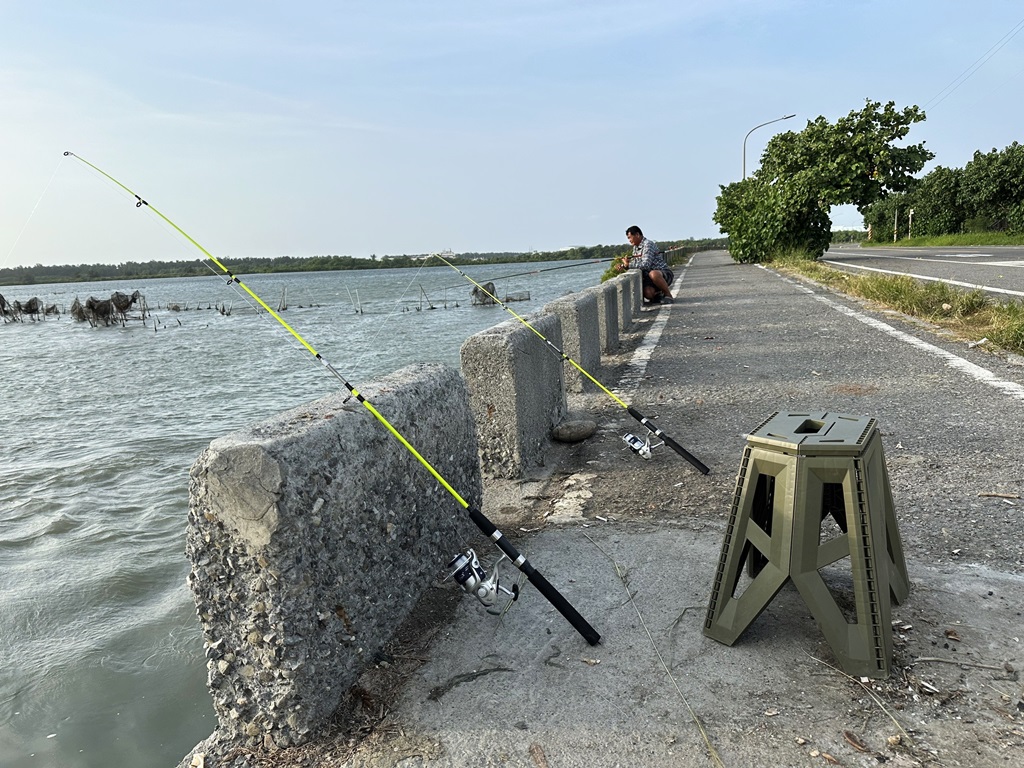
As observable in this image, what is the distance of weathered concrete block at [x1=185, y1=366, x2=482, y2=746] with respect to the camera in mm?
2074

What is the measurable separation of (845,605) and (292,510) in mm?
2077

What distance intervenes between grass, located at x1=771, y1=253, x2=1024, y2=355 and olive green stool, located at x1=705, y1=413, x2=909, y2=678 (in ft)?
18.3

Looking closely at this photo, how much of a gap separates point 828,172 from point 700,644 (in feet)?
89.3

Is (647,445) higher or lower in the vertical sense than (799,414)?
lower

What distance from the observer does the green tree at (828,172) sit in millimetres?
25828

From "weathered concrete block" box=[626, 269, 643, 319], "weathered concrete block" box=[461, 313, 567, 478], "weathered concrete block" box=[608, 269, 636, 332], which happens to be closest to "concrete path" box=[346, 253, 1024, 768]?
"weathered concrete block" box=[461, 313, 567, 478]

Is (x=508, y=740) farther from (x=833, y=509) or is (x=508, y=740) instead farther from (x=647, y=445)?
(x=647, y=445)

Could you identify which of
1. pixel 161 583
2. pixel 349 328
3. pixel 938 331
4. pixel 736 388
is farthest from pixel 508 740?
pixel 349 328

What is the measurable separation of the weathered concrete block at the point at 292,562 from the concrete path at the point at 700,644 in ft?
0.84

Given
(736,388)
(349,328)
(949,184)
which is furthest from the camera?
(949,184)

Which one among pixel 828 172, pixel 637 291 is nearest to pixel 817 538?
pixel 637 291

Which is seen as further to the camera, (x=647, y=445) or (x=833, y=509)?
(x=647, y=445)

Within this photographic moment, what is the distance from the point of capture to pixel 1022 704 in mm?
2117

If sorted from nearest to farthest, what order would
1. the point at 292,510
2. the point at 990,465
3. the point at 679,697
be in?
the point at 292,510, the point at 679,697, the point at 990,465
